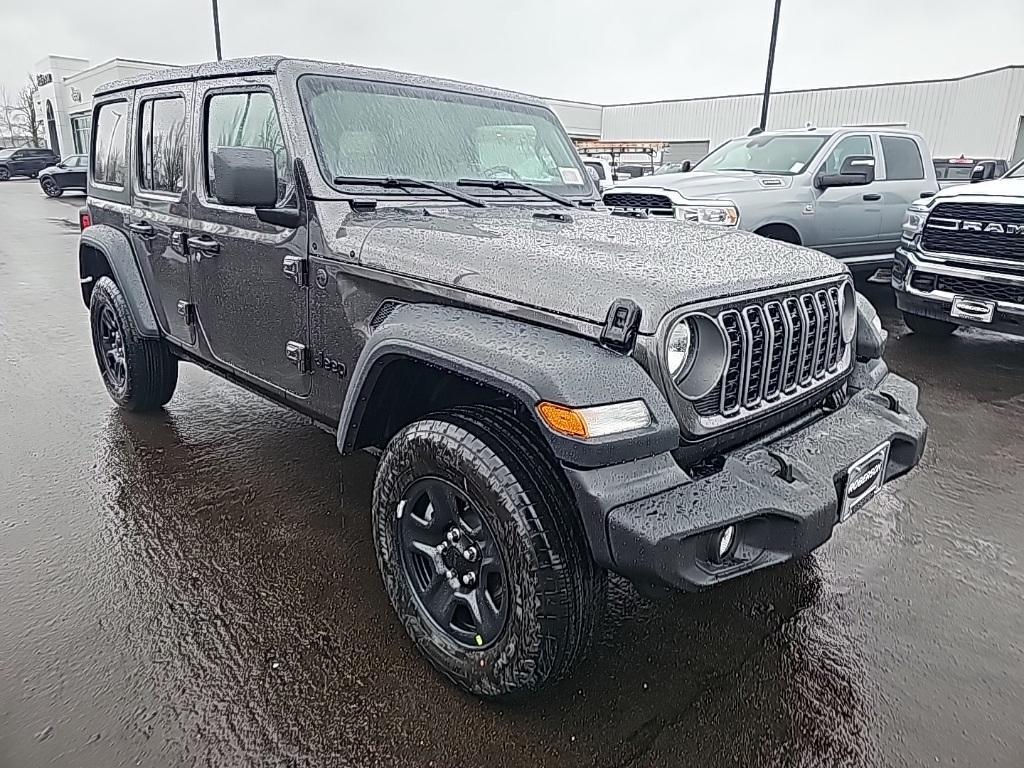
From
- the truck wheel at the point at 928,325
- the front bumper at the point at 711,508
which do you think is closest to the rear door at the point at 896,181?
the truck wheel at the point at 928,325

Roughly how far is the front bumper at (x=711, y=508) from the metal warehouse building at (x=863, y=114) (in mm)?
28312

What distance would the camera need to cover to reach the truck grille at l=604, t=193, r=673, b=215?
7.06 metres

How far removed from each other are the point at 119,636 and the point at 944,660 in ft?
9.32

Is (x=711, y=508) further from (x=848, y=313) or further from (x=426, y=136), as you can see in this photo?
(x=426, y=136)

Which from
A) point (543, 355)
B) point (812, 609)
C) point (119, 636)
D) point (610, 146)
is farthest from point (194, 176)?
point (610, 146)

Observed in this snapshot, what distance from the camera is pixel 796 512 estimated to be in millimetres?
2004

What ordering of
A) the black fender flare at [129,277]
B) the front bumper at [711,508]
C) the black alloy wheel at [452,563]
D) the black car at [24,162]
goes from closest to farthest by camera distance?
the front bumper at [711,508] → the black alloy wheel at [452,563] → the black fender flare at [129,277] → the black car at [24,162]

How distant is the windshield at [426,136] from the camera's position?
2.99 metres

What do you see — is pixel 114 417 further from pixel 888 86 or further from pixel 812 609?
pixel 888 86

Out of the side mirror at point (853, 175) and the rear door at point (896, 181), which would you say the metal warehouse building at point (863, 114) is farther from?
the side mirror at point (853, 175)

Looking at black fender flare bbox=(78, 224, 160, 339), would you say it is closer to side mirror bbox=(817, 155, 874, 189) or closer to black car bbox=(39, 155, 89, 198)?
side mirror bbox=(817, 155, 874, 189)

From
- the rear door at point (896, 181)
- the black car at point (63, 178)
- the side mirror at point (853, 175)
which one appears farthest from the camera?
the black car at point (63, 178)

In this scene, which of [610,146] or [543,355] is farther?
[610,146]

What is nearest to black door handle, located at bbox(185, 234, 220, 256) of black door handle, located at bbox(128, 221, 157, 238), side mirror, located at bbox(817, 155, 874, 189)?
black door handle, located at bbox(128, 221, 157, 238)
